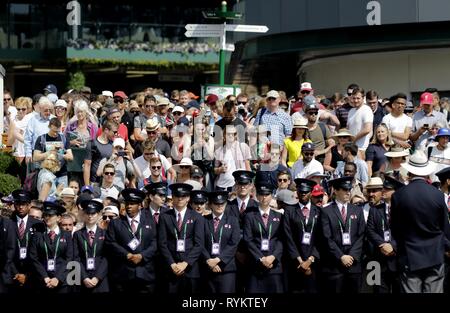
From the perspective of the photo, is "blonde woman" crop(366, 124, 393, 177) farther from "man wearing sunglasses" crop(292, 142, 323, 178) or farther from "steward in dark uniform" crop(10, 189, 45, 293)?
"steward in dark uniform" crop(10, 189, 45, 293)

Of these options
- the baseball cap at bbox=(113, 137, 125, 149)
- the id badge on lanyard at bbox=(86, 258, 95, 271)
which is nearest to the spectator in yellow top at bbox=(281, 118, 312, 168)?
the baseball cap at bbox=(113, 137, 125, 149)

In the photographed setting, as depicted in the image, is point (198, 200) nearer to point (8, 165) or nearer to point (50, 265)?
point (50, 265)

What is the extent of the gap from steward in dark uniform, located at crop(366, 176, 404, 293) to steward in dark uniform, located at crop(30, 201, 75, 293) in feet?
13.4

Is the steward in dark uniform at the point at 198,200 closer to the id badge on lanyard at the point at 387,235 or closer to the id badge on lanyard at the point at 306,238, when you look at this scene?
the id badge on lanyard at the point at 306,238

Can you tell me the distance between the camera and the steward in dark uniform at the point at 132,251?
47.9 ft

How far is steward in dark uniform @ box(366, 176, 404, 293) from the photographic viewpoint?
14695mm

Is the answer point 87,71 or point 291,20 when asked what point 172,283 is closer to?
point 291,20

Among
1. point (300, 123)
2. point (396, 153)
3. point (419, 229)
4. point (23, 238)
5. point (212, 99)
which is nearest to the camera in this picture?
point (419, 229)

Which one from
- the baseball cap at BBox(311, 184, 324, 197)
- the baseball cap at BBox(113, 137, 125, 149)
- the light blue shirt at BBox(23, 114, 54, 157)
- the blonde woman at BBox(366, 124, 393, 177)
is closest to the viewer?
the baseball cap at BBox(311, 184, 324, 197)

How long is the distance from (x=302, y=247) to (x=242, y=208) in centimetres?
110

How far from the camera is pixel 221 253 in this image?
48.1 ft

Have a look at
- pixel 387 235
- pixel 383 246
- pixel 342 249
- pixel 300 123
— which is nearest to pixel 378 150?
pixel 300 123
